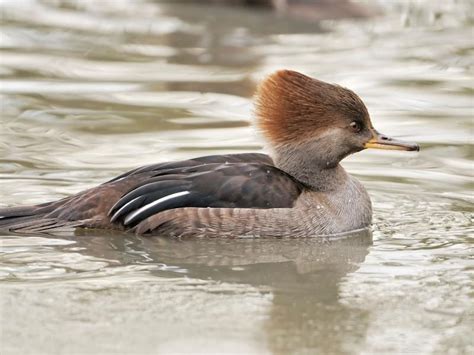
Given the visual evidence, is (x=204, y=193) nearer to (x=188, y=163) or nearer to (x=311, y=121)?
(x=188, y=163)

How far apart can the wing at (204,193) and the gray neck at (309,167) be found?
0.76ft

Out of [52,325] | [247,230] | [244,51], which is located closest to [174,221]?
[247,230]

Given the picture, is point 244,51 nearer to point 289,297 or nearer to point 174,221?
point 174,221

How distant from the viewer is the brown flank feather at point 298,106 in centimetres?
750

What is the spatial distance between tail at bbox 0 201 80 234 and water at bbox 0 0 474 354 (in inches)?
5.2

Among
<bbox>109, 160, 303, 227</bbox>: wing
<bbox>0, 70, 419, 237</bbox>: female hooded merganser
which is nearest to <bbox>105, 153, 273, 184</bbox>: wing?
<bbox>0, 70, 419, 237</bbox>: female hooded merganser

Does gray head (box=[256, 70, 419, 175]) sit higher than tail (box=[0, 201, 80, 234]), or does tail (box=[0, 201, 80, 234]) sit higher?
gray head (box=[256, 70, 419, 175])

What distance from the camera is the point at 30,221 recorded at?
7.57m

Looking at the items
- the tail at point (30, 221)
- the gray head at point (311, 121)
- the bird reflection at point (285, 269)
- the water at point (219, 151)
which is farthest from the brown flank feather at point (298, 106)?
the tail at point (30, 221)

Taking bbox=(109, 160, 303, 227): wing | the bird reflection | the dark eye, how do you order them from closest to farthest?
the bird reflection < bbox=(109, 160, 303, 227): wing < the dark eye

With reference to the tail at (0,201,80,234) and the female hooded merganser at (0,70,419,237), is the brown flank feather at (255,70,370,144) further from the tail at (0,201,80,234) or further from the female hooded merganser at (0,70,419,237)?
the tail at (0,201,80,234)

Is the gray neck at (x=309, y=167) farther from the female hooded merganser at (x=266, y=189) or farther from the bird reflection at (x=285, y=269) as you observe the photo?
the bird reflection at (x=285, y=269)

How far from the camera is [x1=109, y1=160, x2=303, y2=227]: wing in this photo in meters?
7.46

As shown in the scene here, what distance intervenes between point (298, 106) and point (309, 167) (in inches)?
18.6
